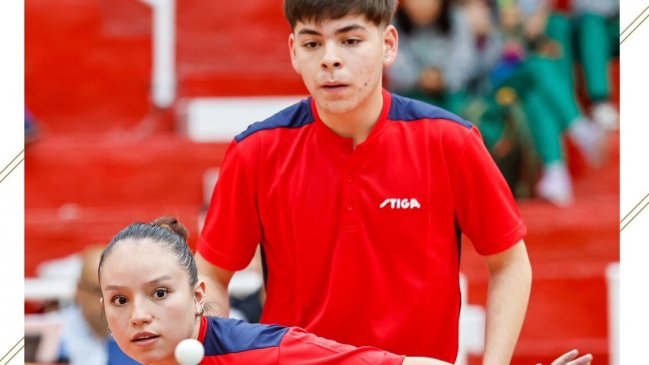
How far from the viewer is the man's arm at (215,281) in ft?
10.1

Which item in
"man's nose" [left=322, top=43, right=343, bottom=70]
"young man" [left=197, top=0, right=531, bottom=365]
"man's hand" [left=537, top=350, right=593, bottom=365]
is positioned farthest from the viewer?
"young man" [left=197, top=0, right=531, bottom=365]

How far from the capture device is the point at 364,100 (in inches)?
116

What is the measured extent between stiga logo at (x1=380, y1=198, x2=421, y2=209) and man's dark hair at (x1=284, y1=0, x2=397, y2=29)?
1.42ft

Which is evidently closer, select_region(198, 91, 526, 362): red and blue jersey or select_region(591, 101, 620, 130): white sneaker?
select_region(198, 91, 526, 362): red and blue jersey

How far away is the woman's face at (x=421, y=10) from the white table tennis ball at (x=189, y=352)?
422 centimetres

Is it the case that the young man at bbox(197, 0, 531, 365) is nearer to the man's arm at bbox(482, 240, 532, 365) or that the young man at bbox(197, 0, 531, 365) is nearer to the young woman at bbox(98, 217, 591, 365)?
the man's arm at bbox(482, 240, 532, 365)

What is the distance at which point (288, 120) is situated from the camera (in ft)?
10.2

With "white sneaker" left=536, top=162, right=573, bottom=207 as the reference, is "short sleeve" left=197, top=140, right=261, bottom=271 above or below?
below

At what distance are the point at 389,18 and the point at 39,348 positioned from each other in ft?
7.96

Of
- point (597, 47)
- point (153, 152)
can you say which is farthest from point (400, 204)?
point (597, 47)

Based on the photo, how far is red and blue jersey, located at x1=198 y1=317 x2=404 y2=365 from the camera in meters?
2.57
